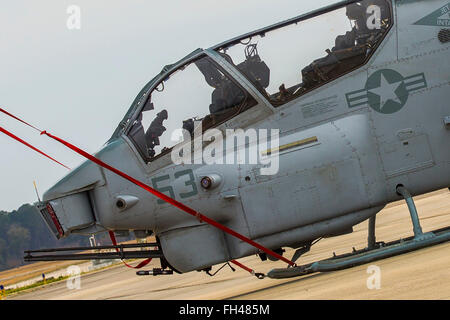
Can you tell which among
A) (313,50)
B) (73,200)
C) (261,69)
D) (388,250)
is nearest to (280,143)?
(261,69)

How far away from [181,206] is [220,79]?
1.90m

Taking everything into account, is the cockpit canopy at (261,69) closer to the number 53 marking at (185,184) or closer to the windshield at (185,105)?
the windshield at (185,105)

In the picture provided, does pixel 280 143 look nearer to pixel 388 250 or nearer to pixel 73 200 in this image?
pixel 388 250

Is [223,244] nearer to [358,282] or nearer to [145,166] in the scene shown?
[145,166]

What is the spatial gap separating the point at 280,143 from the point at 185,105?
1482mm

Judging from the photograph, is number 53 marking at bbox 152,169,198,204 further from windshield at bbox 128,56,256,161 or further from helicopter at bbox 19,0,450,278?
windshield at bbox 128,56,256,161

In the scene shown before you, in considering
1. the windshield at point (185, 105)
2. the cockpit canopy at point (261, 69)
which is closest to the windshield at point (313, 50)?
the cockpit canopy at point (261, 69)

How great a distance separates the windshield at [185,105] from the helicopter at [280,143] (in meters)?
0.02

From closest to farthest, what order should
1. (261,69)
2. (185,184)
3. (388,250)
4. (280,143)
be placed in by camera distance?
(388,250)
(280,143)
(185,184)
(261,69)

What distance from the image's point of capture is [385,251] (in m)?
9.76

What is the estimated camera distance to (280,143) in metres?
10.5

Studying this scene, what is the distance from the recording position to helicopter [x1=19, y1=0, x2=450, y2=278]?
1038 centimetres

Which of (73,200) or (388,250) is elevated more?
(73,200)

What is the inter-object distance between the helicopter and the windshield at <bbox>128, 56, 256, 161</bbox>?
2cm
